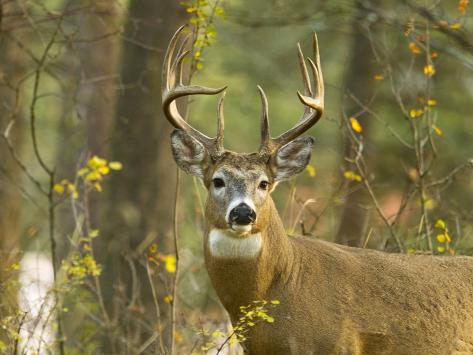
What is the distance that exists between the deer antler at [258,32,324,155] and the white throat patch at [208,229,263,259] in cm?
83

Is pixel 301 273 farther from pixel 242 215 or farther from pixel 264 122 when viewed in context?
pixel 264 122

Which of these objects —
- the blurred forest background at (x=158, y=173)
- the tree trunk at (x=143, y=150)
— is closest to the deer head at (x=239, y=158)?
the blurred forest background at (x=158, y=173)

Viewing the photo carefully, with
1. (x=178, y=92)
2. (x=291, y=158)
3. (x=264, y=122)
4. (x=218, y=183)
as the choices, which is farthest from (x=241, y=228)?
(x=178, y=92)

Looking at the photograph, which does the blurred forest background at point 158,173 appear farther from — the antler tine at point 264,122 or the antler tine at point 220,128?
the antler tine at point 264,122

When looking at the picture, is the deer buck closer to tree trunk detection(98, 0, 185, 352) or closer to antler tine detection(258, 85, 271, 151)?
antler tine detection(258, 85, 271, 151)

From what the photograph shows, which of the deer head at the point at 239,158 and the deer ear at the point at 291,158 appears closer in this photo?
the deer head at the point at 239,158

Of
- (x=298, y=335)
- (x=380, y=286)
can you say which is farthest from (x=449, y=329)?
(x=298, y=335)

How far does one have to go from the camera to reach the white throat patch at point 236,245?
24.7 feet

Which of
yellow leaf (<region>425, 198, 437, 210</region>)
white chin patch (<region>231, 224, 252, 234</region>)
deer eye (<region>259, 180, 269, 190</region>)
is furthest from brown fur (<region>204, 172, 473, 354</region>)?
yellow leaf (<region>425, 198, 437, 210</region>)

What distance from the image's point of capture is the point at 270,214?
305 inches

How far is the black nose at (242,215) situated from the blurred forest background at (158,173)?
37.0 inches

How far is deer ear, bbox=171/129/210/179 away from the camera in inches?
323

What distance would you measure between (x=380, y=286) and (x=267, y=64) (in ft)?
52.5

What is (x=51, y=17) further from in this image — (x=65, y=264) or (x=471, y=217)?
(x=471, y=217)
